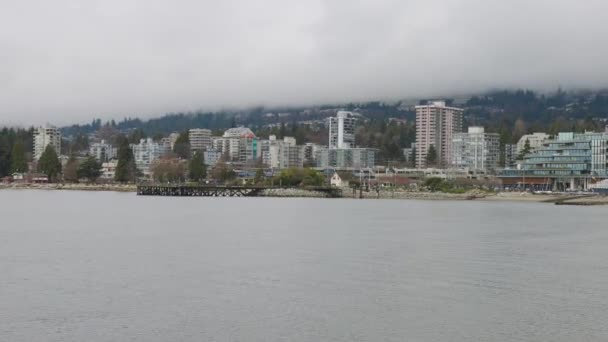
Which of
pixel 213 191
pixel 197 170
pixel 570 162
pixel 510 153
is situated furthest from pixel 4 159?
pixel 510 153

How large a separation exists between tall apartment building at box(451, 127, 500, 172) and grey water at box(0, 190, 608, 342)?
130m

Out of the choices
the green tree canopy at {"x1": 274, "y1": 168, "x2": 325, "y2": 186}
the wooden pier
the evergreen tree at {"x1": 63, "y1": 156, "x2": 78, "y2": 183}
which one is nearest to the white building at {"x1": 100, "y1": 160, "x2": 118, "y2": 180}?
the evergreen tree at {"x1": 63, "y1": 156, "x2": 78, "y2": 183}

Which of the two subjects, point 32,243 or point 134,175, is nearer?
point 32,243

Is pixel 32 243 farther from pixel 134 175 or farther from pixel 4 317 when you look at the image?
pixel 134 175

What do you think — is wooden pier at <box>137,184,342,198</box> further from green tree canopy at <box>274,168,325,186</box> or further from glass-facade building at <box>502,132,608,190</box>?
glass-facade building at <box>502,132,608,190</box>

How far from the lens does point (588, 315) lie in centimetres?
2259

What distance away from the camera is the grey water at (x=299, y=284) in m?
20.8

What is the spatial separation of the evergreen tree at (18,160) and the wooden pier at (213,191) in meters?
43.5

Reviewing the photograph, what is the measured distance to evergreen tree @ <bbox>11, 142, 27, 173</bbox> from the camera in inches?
5871

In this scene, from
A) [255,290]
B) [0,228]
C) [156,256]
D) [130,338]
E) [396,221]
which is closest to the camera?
[130,338]

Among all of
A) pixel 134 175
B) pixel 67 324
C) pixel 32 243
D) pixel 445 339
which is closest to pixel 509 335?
pixel 445 339

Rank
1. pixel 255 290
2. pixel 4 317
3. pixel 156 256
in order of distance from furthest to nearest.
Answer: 1. pixel 156 256
2. pixel 255 290
3. pixel 4 317

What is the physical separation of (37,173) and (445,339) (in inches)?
5593

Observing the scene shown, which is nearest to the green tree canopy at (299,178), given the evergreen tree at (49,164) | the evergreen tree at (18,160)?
the evergreen tree at (49,164)
